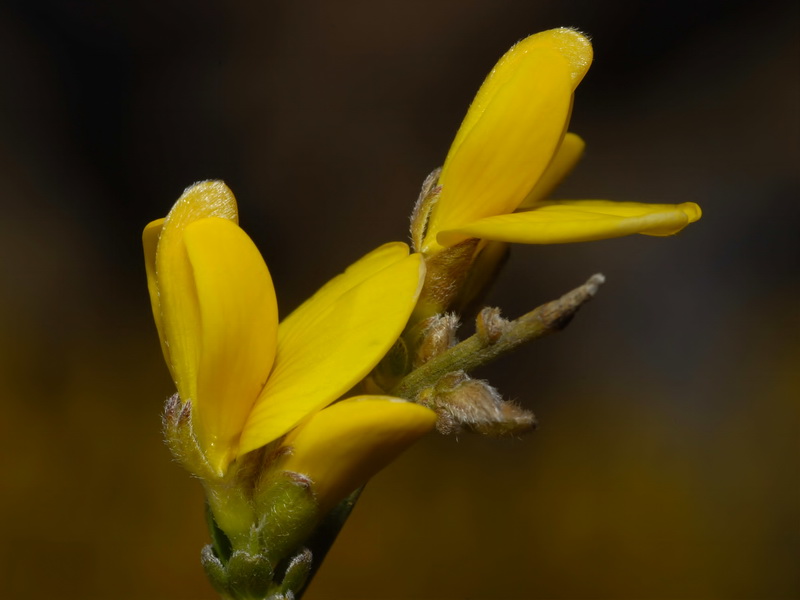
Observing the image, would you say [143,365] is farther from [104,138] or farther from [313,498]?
[313,498]

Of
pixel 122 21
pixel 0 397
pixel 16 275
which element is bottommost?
pixel 0 397

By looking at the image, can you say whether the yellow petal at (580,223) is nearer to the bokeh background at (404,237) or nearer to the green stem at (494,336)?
the green stem at (494,336)

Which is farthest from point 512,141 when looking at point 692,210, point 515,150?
point 692,210

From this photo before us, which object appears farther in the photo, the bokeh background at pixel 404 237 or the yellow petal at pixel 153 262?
the bokeh background at pixel 404 237

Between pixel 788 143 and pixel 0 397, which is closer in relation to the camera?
pixel 0 397

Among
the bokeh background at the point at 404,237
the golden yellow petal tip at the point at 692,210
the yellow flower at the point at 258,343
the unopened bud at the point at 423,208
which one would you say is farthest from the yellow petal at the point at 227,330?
the bokeh background at the point at 404,237

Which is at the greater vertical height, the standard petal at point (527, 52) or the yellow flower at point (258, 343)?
the standard petal at point (527, 52)

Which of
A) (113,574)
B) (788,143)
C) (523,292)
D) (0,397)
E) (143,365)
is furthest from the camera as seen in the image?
(788,143)

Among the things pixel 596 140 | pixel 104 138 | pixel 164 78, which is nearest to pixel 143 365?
pixel 104 138
